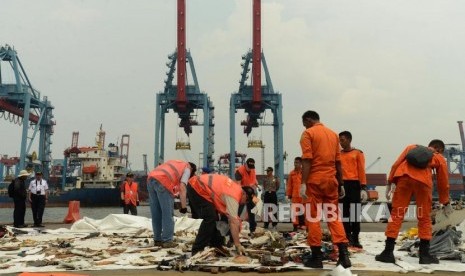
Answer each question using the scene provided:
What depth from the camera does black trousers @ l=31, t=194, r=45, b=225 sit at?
11367 millimetres

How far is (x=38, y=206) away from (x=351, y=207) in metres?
8.74

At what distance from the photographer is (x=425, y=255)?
4676 mm

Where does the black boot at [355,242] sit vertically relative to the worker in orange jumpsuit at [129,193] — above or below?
below

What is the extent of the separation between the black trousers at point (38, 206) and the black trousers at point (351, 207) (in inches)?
335

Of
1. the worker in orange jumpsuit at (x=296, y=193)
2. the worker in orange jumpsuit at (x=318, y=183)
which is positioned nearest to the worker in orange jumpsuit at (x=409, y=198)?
the worker in orange jumpsuit at (x=318, y=183)

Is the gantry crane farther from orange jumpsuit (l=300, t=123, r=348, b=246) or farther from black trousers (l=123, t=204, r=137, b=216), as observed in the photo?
orange jumpsuit (l=300, t=123, r=348, b=246)

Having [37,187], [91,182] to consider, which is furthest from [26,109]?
[37,187]

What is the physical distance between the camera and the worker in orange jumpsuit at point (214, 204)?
15.7ft

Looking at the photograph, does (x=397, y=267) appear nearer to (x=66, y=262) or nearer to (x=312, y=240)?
(x=312, y=240)

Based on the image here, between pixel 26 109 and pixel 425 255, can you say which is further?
pixel 26 109

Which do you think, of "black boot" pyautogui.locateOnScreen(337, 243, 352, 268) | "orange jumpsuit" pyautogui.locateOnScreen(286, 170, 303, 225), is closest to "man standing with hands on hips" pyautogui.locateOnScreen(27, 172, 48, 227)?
"orange jumpsuit" pyautogui.locateOnScreen(286, 170, 303, 225)

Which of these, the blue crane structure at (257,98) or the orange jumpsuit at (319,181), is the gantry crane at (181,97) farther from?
the orange jumpsuit at (319,181)

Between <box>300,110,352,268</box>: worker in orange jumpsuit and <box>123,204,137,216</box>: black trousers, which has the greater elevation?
<box>300,110,352,268</box>: worker in orange jumpsuit

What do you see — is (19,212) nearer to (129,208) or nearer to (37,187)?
(37,187)
